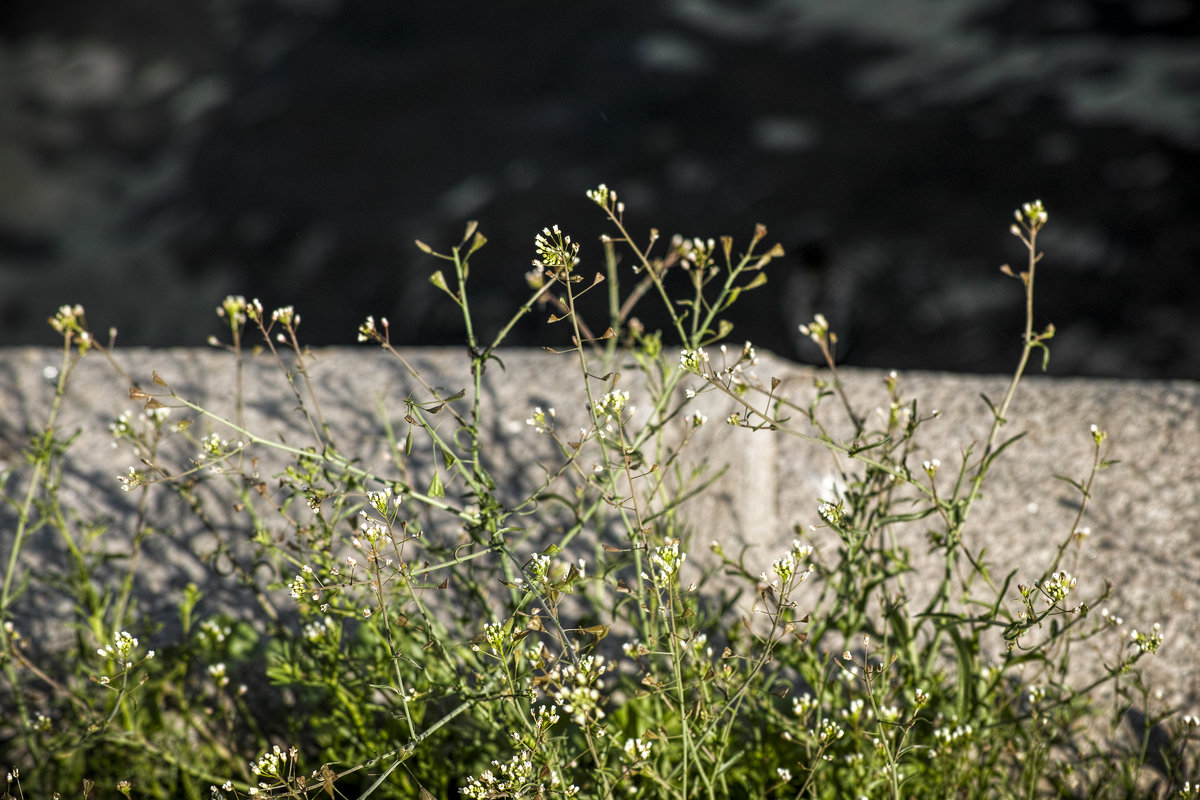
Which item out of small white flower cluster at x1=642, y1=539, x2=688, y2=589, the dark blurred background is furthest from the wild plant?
the dark blurred background

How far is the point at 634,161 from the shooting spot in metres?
4.63

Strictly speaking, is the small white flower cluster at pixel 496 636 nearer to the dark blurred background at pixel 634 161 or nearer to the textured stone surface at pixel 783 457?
the textured stone surface at pixel 783 457

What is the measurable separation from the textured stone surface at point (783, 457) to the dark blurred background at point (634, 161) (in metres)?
1.34

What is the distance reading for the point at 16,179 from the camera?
5289mm

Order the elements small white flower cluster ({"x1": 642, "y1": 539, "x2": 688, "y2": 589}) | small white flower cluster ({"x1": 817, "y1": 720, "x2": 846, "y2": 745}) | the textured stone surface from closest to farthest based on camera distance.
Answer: small white flower cluster ({"x1": 642, "y1": 539, "x2": 688, "y2": 589}) → small white flower cluster ({"x1": 817, "y1": 720, "x2": 846, "y2": 745}) → the textured stone surface

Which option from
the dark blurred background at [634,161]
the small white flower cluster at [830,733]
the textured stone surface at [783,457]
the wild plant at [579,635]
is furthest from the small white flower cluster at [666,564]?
the dark blurred background at [634,161]

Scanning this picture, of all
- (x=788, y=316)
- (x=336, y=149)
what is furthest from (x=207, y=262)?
(x=788, y=316)

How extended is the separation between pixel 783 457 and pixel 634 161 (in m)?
2.52

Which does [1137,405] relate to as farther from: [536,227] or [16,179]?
[16,179]

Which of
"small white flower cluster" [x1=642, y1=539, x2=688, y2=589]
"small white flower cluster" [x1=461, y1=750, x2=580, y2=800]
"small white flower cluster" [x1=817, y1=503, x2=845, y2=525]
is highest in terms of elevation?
"small white flower cluster" [x1=817, y1=503, x2=845, y2=525]

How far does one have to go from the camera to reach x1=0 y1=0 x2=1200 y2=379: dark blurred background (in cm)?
404

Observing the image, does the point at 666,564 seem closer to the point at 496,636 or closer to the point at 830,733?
the point at 496,636

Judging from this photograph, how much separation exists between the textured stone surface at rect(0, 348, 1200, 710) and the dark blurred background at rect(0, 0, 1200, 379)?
1.34 meters

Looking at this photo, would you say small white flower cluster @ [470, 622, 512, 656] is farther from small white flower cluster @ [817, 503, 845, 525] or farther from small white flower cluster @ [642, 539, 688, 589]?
small white flower cluster @ [817, 503, 845, 525]
